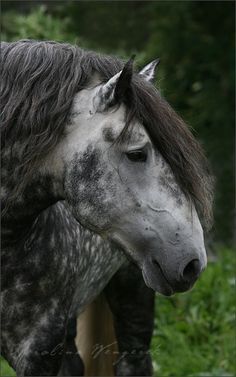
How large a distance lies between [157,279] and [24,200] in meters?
0.64

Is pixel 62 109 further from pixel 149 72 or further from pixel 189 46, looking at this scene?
pixel 189 46

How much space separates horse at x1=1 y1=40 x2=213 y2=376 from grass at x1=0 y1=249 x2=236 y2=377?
1852mm

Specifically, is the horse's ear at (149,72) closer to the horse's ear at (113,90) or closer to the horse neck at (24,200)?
the horse's ear at (113,90)

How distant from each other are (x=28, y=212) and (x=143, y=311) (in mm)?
1505

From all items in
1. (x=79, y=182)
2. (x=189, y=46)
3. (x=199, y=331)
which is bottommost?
(x=189, y=46)

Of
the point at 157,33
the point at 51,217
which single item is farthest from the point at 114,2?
the point at 51,217

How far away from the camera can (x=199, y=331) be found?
711cm

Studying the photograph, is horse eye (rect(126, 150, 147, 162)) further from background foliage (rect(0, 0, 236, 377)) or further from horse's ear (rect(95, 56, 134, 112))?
background foliage (rect(0, 0, 236, 377))

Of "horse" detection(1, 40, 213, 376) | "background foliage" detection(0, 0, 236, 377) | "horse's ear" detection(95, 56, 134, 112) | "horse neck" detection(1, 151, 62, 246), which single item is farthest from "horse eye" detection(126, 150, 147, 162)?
"background foliage" detection(0, 0, 236, 377)

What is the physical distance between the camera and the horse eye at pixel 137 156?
383 centimetres

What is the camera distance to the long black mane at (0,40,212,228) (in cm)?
387

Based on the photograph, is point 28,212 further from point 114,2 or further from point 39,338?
point 114,2

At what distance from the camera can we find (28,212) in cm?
414

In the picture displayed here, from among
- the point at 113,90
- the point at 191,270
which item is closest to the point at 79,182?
the point at 113,90
